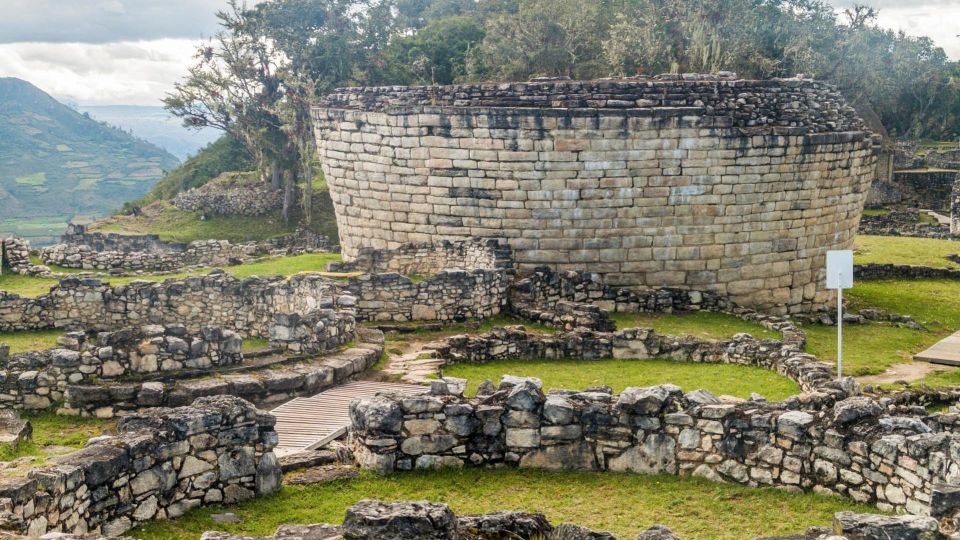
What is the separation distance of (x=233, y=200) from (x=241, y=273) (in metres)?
17.2

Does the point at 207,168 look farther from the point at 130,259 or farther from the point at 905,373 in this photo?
the point at 905,373

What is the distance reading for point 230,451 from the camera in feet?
37.9

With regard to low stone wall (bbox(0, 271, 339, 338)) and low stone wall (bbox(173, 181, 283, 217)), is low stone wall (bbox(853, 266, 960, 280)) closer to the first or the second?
low stone wall (bbox(0, 271, 339, 338))

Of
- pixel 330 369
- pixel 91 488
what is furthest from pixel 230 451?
pixel 330 369

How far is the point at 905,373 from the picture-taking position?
19.8 m

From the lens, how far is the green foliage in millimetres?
47844

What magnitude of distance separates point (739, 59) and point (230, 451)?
34.5 meters

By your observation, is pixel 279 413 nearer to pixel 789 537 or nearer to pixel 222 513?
pixel 222 513

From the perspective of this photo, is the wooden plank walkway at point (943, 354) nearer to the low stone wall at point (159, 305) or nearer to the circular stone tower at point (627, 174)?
the circular stone tower at point (627, 174)

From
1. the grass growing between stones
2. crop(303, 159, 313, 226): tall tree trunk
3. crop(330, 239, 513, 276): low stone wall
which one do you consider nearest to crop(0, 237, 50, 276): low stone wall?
crop(330, 239, 513, 276): low stone wall

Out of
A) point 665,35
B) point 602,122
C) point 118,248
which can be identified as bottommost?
point 118,248

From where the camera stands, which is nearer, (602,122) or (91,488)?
(91,488)

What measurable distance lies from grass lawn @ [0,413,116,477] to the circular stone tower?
12.0 meters

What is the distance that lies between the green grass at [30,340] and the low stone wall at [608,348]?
662 cm
